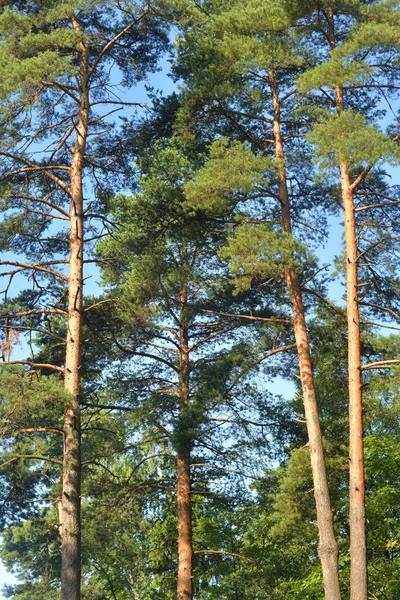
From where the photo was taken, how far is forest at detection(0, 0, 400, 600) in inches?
474

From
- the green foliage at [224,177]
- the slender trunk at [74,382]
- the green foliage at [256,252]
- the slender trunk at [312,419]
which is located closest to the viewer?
the slender trunk at [74,382]

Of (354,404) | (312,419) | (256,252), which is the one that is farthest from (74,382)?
(354,404)

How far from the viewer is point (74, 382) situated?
1173cm

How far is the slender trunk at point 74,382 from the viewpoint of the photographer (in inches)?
426

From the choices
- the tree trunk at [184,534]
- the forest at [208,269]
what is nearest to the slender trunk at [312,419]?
Result: the forest at [208,269]

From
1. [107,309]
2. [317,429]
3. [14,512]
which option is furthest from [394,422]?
[14,512]

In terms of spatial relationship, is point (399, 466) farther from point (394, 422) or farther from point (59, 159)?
point (59, 159)

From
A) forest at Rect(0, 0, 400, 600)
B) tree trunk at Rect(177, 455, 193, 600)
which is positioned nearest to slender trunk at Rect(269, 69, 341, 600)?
forest at Rect(0, 0, 400, 600)

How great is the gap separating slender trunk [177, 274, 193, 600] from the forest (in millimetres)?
47

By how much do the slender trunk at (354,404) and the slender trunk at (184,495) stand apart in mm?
3573

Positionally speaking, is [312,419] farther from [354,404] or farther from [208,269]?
[208,269]

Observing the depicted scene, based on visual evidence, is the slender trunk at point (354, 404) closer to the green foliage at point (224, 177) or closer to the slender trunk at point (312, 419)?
the slender trunk at point (312, 419)

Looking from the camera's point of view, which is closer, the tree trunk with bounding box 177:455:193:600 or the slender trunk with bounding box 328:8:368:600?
the slender trunk with bounding box 328:8:368:600

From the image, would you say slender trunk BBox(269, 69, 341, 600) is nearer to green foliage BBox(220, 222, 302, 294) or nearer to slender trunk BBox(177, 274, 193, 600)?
green foliage BBox(220, 222, 302, 294)
